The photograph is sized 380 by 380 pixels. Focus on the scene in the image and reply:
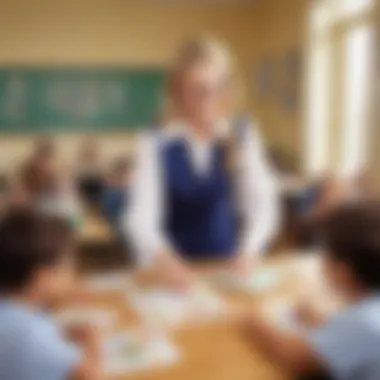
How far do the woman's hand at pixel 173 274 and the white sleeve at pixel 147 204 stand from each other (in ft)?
0.04

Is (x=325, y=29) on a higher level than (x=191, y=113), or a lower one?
higher

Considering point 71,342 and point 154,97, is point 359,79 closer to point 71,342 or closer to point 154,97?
point 154,97

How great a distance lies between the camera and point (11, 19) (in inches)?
27.5

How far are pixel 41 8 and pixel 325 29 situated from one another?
35cm

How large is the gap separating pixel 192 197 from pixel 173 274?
77 millimetres

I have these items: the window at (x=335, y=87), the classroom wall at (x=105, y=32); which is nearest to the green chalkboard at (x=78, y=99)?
the classroom wall at (x=105, y=32)

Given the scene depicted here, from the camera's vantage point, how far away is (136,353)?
20.9 inches

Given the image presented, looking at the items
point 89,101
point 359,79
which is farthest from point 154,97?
point 359,79

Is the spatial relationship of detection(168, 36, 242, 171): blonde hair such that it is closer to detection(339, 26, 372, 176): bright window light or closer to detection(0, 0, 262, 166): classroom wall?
detection(0, 0, 262, 166): classroom wall

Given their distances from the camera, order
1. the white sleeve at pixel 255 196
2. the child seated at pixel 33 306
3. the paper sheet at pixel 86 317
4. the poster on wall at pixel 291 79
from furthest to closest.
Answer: the poster on wall at pixel 291 79 < the white sleeve at pixel 255 196 < the paper sheet at pixel 86 317 < the child seated at pixel 33 306

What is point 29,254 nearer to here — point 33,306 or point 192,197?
point 33,306

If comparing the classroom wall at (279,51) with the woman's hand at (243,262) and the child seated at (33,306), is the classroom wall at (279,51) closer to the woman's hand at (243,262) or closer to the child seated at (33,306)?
the woman's hand at (243,262)

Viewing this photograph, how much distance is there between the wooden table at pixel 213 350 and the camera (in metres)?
0.50

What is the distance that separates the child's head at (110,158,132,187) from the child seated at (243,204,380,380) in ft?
0.75
